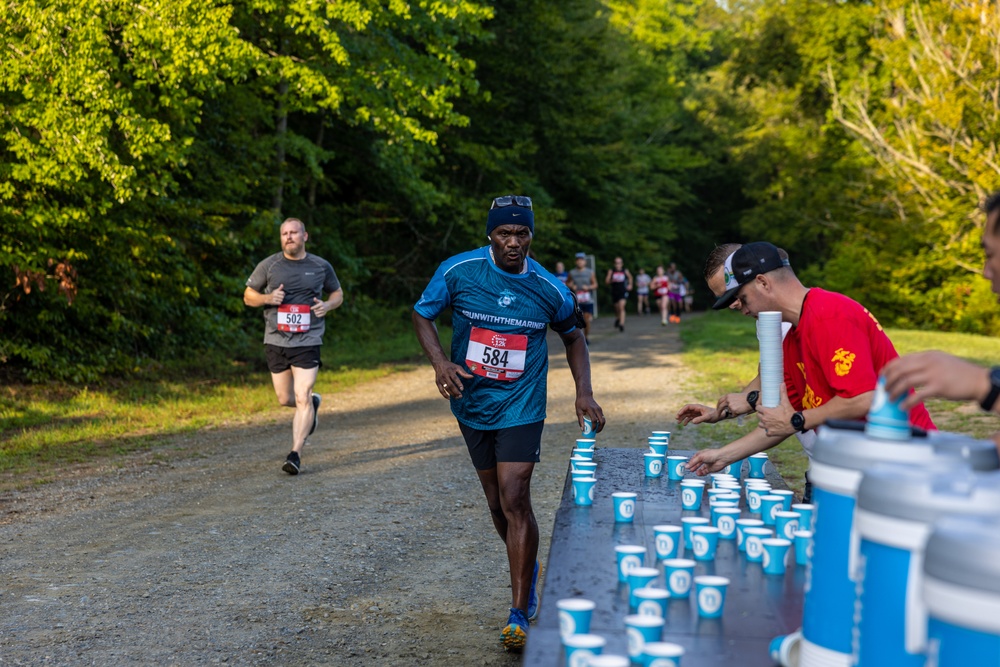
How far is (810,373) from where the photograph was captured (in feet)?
14.3

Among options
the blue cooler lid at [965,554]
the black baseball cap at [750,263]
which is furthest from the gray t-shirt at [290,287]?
the blue cooler lid at [965,554]

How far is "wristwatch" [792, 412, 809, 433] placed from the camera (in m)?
3.95

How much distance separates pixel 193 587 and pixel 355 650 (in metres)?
1.54

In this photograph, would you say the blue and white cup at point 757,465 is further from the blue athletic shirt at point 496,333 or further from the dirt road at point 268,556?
the dirt road at point 268,556

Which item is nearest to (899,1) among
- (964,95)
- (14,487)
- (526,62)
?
(964,95)

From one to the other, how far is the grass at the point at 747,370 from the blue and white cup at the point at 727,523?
215 inches

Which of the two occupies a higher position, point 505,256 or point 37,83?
point 37,83

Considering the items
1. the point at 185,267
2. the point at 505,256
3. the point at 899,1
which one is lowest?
the point at 185,267

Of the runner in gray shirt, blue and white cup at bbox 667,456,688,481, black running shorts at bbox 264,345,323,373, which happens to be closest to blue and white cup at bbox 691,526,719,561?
blue and white cup at bbox 667,456,688,481

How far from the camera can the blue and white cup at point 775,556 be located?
124 inches

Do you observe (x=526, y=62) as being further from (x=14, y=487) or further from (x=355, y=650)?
(x=355, y=650)

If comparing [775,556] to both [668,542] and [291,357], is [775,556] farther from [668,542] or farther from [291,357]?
[291,357]

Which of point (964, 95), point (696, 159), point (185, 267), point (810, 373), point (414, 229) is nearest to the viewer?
point (810, 373)

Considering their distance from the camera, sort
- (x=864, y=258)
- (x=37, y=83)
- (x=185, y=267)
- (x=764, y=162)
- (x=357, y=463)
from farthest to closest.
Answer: (x=764, y=162)
(x=864, y=258)
(x=185, y=267)
(x=37, y=83)
(x=357, y=463)
